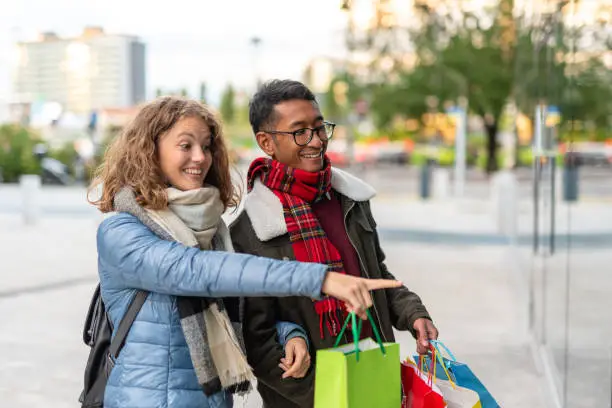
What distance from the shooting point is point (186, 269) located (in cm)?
208

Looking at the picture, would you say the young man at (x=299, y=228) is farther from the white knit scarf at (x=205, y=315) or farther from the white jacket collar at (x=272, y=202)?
the white knit scarf at (x=205, y=315)

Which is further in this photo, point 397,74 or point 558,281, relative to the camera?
point 397,74

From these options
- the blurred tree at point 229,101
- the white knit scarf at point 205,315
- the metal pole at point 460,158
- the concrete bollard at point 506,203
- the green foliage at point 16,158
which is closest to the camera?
the white knit scarf at point 205,315

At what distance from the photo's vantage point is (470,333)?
751cm

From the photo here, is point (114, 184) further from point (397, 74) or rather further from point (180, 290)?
point (397, 74)

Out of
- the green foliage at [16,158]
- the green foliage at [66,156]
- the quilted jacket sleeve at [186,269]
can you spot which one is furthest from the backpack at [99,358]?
the green foliage at [66,156]

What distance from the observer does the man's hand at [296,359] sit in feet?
7.80

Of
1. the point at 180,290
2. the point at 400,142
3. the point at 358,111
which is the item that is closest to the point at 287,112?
the point at 180,290

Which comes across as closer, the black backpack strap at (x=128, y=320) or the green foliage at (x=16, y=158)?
the black backpack strap at (x=128, y=320)

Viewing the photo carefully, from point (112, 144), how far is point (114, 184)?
124 millimetres

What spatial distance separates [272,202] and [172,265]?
0.52 metres

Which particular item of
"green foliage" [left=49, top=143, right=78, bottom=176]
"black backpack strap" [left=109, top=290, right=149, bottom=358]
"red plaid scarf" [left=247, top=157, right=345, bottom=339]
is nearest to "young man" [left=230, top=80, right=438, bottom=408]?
"red plaid scarf" [left=247, top=157, right=345, bottom=339]

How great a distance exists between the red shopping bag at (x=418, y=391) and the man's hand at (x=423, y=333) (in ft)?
0.59

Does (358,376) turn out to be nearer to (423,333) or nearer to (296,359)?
(296,359)
